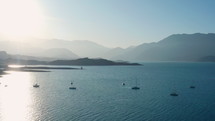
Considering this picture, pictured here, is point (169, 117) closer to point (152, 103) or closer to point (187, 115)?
point (187, 115)

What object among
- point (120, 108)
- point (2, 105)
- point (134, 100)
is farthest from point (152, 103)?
point (2, 105)

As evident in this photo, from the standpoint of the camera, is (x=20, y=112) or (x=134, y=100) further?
(x=134, y=100)

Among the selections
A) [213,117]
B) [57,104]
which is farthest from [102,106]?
[213,117]

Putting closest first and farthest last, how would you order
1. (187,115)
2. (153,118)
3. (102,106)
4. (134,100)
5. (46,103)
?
(153,118), (187,115), (102,106), (46,103), (134,100)

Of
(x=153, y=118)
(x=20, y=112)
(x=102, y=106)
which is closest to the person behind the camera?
(x=153, y=118)

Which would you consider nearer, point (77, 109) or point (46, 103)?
point (77, 109)

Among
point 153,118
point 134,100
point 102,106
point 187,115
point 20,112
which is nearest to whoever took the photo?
point 153,118

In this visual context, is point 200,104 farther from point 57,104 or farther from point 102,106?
point 57,104

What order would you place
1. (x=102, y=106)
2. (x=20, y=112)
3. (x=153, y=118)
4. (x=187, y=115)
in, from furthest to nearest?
(x=102, y=106)
(x=20, y=112)
(x=187, y=115)
(x=153, y=118)
